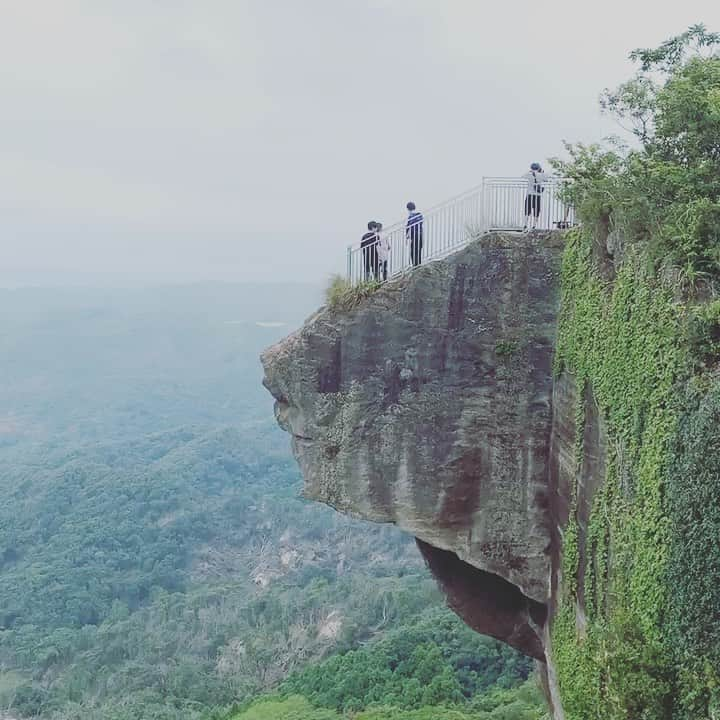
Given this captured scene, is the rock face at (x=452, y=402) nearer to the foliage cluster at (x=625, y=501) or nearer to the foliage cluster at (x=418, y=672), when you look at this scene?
the foliage cluster at (x=625, y=501)

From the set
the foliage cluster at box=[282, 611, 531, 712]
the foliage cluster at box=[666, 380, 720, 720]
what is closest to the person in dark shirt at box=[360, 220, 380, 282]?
the foliage cluster at box=[666, 380, 720, 720]

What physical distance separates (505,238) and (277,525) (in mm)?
81974

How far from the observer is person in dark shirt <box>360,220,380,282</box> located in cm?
1286

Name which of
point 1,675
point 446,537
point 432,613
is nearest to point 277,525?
point 1,675

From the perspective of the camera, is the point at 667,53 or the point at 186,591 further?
the point at 186,591

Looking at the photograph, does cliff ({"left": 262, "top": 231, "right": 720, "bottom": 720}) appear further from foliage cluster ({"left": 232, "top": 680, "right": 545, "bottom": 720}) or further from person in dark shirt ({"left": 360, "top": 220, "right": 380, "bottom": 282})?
foliage cluster ({"left": 232, "top": 680, "right": 545, "bottom": 720})

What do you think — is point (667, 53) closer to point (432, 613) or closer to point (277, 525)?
point (432, 613)

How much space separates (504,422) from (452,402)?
88 centimetres

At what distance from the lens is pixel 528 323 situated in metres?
12.1

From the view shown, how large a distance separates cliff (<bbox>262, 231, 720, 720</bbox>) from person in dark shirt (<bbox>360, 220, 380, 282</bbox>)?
56 cm

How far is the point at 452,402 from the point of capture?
12.4 meters

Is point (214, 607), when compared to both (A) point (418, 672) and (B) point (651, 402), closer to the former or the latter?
(A) point (418, 672)

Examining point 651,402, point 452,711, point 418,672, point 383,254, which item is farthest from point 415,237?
point 418,672

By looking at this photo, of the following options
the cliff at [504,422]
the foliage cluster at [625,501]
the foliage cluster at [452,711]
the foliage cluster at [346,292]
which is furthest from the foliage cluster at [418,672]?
the foliage cluster at [625,501]
